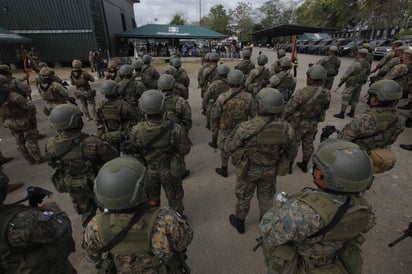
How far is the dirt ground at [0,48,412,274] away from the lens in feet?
9.88

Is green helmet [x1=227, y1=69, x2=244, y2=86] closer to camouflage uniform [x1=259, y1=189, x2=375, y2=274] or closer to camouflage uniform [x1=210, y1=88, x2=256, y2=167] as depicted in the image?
camouflage uniform [x1=210, y1=88, x2=256, y2=167]

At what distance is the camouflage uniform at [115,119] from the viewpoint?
4.17 m

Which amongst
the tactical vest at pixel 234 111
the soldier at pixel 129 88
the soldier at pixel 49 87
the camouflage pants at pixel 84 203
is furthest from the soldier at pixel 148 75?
the camouflage pants at pixel 84 203

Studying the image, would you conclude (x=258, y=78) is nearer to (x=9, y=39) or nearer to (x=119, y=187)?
(x=119, y=187)

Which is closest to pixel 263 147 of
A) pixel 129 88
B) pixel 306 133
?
pixel 306 133

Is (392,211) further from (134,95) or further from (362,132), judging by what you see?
(134,95)

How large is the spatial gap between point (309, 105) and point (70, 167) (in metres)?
4.12

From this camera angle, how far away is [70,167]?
287 centimetres

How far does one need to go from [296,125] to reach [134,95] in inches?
158

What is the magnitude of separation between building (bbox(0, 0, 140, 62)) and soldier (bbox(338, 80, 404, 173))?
21.6 meters

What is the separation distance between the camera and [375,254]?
3.06 m

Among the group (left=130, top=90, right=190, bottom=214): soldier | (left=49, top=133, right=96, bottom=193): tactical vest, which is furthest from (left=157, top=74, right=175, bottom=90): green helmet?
(left=49, top=133, right=96, bottom=193): tactical vest

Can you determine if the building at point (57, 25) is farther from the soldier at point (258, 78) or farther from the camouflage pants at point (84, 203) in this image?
the camouflage pants at point (84, 203)

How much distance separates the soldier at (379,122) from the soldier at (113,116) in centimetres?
377
